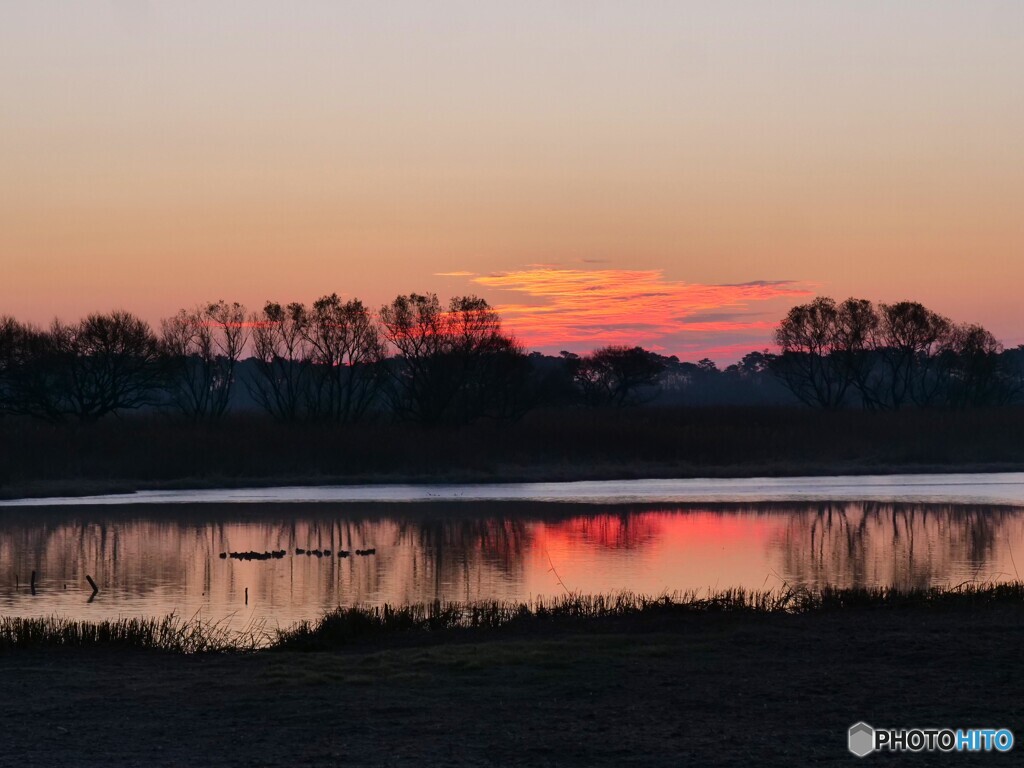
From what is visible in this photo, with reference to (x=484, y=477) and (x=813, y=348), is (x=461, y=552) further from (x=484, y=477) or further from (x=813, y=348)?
(x=813, y=348)

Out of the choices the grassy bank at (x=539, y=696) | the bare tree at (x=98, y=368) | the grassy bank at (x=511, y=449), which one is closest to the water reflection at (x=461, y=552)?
the grassy bank at (x=539, y=696)

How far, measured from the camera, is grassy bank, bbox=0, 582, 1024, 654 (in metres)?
13.8

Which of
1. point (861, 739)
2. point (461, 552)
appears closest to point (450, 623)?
point (861, 739)

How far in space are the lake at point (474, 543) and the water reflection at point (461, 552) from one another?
2.5 inches

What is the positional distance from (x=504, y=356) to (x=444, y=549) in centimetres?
4077

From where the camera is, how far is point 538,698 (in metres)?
10.2

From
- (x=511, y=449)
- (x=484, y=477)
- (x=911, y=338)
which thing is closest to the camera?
(x=484, y=477)

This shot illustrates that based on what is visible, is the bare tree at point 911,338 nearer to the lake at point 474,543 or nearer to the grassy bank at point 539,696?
the lake at point 474,543

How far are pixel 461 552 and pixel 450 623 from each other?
11.3 m

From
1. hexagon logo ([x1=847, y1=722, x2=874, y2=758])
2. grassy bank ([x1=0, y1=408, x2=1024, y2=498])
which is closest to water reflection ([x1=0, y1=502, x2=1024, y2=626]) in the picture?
grassy bank ([x1=0, y1=408, x2=1024, y2=498])

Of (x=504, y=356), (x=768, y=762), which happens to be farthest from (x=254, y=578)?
(x=504, y=356)

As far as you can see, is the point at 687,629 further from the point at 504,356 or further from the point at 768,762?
the point at 504,356

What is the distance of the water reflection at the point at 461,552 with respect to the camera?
805 inches

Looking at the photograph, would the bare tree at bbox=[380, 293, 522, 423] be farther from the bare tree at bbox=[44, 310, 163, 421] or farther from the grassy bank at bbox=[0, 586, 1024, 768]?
the grassy bank at bbox=[0, 586, 1024, 768]
